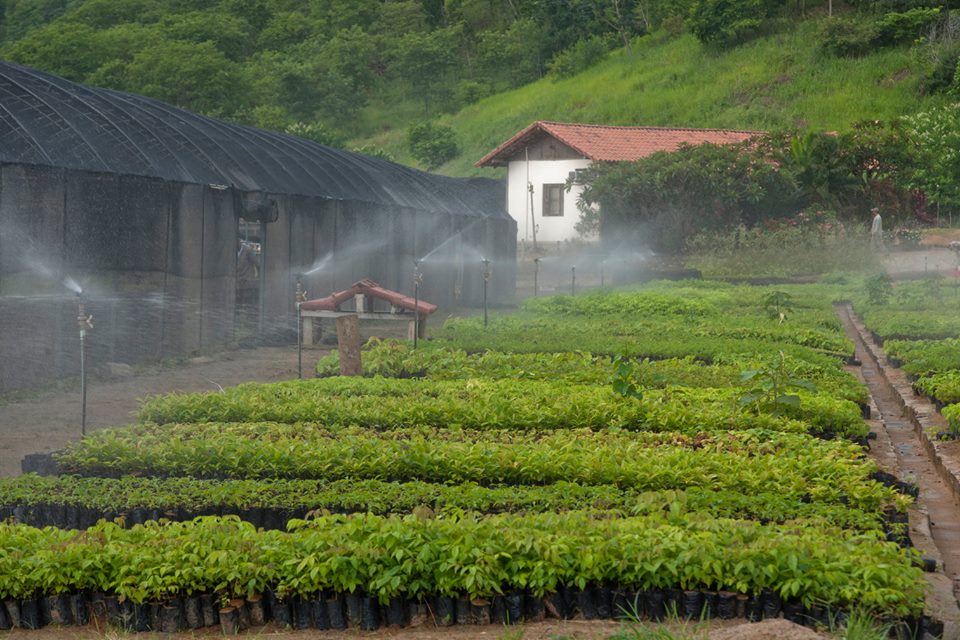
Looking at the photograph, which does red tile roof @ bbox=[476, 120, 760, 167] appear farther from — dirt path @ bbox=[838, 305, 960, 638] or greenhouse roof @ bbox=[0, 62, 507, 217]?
dirt path @ bbox=[838, 305, 960, 638]

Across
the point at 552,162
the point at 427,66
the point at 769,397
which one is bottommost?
the point at 769,397

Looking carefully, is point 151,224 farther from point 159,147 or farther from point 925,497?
point 925,497

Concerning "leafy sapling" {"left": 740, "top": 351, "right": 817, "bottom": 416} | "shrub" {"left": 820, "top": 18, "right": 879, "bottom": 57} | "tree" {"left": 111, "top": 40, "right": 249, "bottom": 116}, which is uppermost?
"shrub" {"left": 820, "top": 18, "right": 879, "bottom": 57}

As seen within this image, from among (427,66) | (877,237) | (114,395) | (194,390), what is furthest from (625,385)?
(427,66)

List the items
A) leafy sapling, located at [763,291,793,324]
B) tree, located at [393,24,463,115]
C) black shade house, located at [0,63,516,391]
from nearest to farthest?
black shade house, located at [0,63,516,391] < leafy sapling, located at [763,291,793,324] < tree, located at [393,24,463,115]

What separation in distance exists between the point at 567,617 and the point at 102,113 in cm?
1375

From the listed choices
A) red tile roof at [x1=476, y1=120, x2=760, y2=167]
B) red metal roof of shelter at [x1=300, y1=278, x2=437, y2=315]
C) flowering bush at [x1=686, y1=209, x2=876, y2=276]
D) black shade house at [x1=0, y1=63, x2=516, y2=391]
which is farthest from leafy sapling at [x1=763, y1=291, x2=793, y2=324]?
red tile roof at [x1=476, y1=120, x2=760, y2=167]

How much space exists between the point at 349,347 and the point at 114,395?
9.09 ft

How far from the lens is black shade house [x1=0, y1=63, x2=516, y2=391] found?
14703mm

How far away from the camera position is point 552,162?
46750mm

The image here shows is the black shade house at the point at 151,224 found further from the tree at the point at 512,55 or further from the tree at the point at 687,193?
the tree at the point at 512,55

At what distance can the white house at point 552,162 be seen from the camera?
4603cm

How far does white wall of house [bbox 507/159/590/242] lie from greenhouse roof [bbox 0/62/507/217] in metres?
18.1

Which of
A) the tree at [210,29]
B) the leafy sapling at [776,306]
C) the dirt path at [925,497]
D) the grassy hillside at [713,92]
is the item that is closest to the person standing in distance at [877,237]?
the leafy sapling at [776,306]
